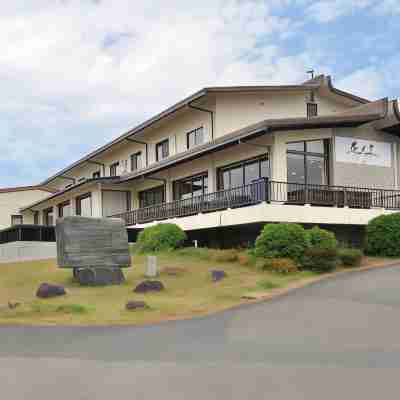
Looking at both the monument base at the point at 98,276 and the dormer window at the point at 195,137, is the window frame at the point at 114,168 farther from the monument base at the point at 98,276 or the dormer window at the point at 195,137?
the monument base at the point at 98,276

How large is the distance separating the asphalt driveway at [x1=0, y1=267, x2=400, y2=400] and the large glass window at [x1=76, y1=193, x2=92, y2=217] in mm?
26734

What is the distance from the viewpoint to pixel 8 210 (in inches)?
1879

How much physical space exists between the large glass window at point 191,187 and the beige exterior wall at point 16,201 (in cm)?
2134

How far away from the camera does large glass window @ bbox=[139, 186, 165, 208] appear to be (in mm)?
32844

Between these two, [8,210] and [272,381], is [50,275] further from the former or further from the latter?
[8,210]

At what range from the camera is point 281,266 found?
1722 centimetres

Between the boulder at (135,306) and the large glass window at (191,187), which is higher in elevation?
the large glass window at (191,187)

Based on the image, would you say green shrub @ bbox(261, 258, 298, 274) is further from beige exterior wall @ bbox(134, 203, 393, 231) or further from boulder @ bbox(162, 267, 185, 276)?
beige exterior wall @ bbox(134, 203, 393, 231)

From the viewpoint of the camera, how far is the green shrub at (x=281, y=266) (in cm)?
1717

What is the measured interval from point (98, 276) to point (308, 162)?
38.8ft

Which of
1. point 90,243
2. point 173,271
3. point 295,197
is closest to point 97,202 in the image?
point 295,197

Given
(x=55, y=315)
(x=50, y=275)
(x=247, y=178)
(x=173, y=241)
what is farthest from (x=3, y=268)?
(x=247, y=178)

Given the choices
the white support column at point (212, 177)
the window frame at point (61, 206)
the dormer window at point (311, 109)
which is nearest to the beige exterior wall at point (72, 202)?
the window frame at point (61, 206)

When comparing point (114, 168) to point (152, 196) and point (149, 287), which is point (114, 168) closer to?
point (152, 196)
